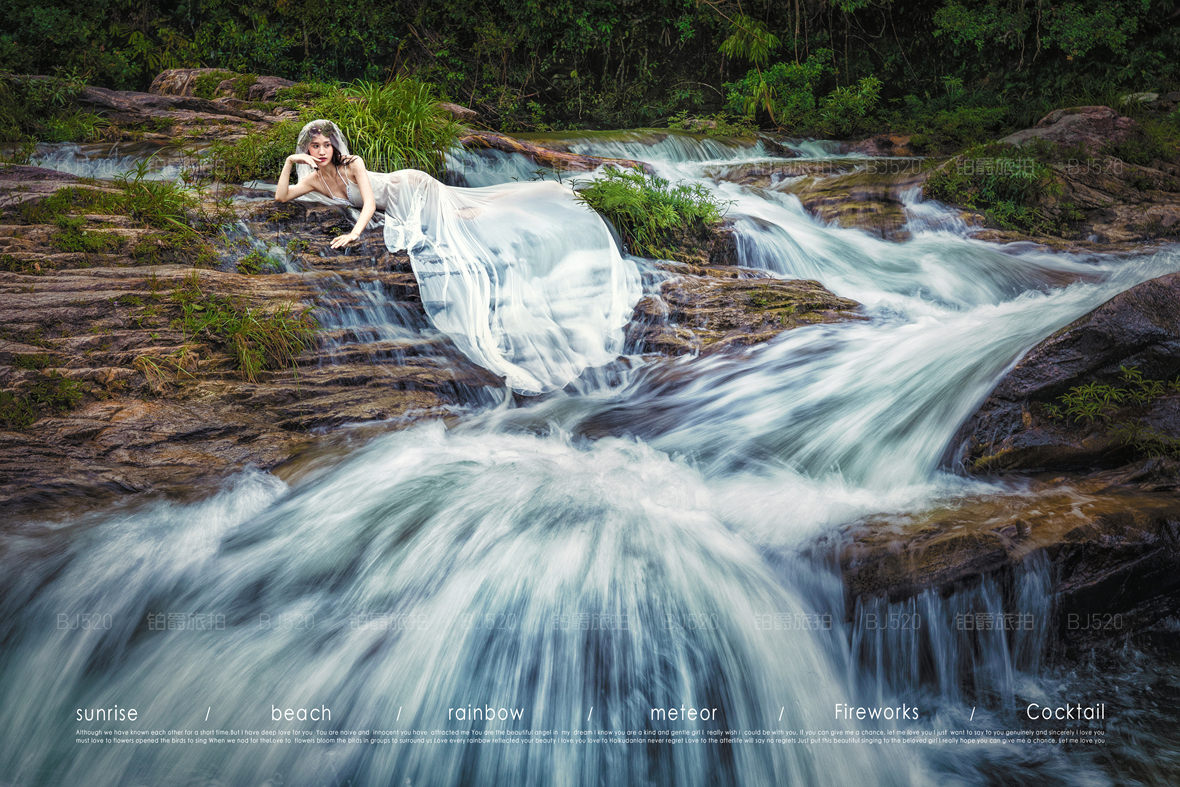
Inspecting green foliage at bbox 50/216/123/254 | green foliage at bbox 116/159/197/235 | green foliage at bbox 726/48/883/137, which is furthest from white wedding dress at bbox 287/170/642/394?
green foliage at bbox 726/48/883/137

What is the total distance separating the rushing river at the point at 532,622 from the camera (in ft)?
8.87

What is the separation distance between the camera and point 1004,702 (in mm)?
2924

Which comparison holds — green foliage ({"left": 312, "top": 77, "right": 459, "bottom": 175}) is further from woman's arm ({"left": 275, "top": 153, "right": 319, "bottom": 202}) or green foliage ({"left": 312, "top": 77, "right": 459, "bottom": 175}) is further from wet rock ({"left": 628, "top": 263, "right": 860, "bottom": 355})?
wet rock ({"left": 628, "top": 263, "right": 860, "bottom": 355})

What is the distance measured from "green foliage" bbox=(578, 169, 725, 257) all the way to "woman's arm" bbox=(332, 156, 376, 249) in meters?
1.95

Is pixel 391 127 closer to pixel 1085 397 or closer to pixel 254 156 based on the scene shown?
pixel 254 156

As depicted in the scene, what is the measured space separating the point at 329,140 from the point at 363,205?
25.5 inches

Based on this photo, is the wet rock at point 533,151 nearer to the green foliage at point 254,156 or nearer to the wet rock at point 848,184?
the green foliage at point 254,156

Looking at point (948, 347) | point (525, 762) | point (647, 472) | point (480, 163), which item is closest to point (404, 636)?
point (525, 762)

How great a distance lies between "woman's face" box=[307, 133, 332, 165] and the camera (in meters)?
5.85

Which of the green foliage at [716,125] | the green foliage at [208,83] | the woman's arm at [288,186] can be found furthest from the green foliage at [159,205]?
the green foliage at [716,125]

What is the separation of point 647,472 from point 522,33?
12.8 metres

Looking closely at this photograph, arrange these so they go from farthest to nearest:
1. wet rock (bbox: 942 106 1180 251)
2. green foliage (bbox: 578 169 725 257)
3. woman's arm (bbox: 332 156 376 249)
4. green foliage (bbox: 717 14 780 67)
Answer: green foliage (bbox: 717 14 780 67), wet rock (bbox: 942 106 1180 251), green foliage (bbox: 578 169 725 257), woman's arm (bbox: 332 156 376 249)

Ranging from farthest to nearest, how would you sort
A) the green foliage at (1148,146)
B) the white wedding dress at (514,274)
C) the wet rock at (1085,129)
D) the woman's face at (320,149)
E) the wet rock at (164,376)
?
the wet rock at (1085,129) < the green foliage at (1148,146) < the woman's face at (320,149) < the white wedding dress at (514,274) < the wet rock at (164,376)

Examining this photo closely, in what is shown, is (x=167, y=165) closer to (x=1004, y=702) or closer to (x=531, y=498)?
(x=531, y=498)
